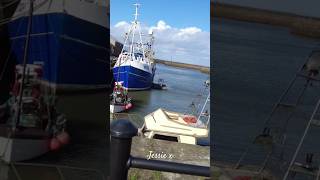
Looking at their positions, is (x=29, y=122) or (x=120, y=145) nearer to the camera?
(x=29, y=122)

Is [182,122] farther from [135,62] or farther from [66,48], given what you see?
[66,48]

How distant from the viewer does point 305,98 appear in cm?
124

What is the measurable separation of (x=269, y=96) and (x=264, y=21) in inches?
7.4

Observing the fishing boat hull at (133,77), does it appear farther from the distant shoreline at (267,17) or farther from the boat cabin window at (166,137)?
the distant shoreline at (267,17)

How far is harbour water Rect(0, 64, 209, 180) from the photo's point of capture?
1.24m

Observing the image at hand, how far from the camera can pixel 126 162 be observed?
1.93 metres

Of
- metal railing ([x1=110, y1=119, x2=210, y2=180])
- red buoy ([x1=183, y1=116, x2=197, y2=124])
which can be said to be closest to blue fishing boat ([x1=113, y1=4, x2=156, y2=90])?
red buoy ([x1=183, y1=116, x2=197, y2=124])

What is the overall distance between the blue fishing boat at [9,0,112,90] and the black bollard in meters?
0.48

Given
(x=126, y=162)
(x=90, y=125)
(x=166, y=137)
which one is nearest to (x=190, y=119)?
(x=166, y=137)

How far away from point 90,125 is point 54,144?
9 centimetres

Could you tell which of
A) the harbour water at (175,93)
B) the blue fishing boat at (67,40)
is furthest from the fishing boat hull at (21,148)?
the harbour water at (175,93)

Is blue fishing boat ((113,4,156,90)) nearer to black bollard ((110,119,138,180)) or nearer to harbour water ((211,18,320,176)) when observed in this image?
harbour water ((211,18,320,176))

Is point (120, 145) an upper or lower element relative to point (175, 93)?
lower

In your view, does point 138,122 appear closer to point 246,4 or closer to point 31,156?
point 31,156
